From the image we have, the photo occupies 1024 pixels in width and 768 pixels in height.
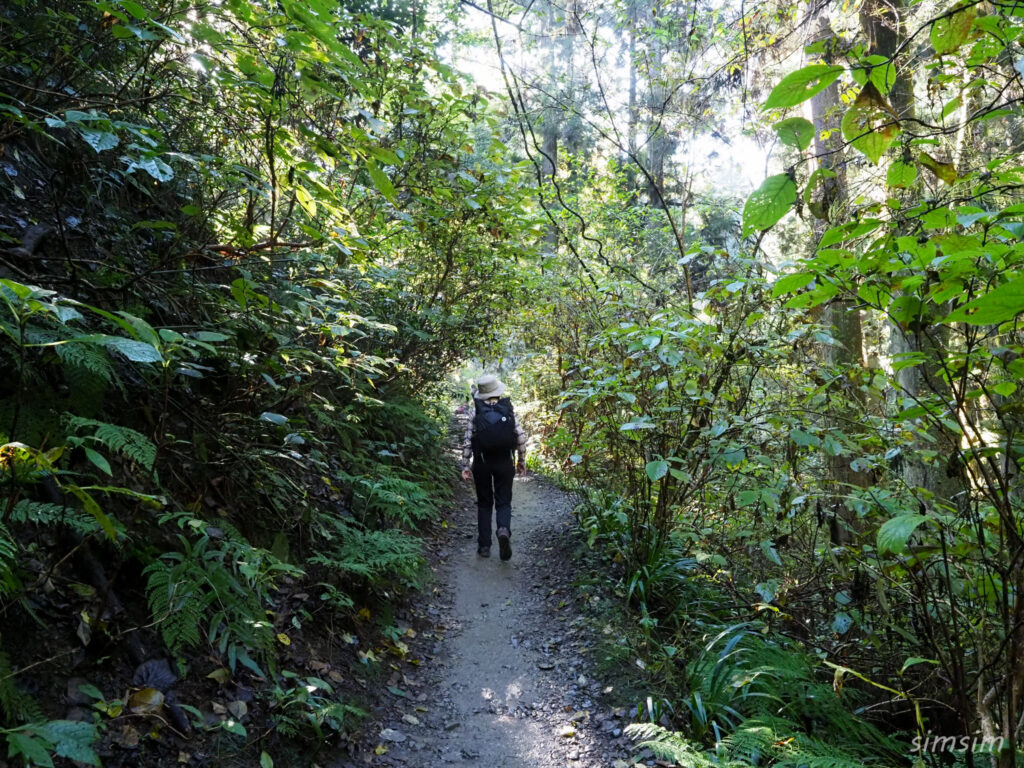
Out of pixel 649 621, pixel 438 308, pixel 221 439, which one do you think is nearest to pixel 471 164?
pixel 438 308

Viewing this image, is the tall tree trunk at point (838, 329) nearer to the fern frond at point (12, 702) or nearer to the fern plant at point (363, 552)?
the fern plant at point (363, 552)

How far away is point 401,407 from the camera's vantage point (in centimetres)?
744

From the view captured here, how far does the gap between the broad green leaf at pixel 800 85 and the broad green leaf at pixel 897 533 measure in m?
1.49

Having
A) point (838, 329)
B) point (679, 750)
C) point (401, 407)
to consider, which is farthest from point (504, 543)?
point (838, 329)

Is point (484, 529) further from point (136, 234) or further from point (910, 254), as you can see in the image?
point (910, 254)

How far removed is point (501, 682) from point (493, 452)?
2.84m

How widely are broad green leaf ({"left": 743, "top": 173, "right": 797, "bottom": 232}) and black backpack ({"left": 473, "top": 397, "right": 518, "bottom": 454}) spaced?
5.41m

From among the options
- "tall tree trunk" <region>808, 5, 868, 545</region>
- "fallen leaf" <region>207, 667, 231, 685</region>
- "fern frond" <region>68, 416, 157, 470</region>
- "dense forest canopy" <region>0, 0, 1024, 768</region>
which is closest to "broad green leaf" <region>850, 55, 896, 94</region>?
"dense forest canopy" <region>0, 0, 1024, 768</region>

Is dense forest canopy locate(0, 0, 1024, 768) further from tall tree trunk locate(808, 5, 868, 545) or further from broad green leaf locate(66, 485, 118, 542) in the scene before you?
tall tree trunk locate(808, 5, 868, 545)

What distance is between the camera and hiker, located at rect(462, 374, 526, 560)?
22.6ft

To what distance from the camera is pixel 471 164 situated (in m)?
6.64

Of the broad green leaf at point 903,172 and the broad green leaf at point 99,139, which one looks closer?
the broad green leaf at point 903,172

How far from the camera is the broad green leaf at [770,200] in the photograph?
1512mm

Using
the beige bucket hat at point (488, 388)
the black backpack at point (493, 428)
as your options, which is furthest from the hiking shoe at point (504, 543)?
the beige bucket hat at point (488, 388)
